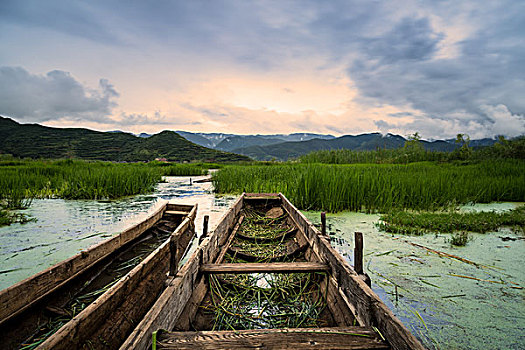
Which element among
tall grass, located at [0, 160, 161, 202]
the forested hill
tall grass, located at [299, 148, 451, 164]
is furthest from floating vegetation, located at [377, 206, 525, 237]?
the forested hill

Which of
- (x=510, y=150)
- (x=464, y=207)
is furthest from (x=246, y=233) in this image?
(x=510, y=150)

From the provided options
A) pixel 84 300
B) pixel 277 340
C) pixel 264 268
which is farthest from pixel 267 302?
pixel 84 300

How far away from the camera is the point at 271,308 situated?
1.75m

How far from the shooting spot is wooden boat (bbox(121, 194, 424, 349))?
1.07m

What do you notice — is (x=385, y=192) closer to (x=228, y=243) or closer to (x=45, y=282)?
(x=228, y=243)

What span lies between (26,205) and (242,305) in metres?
5.73

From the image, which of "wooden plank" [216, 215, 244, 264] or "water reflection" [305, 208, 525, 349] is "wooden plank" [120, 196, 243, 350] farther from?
"water reflection" [305, 208, 525, 349]

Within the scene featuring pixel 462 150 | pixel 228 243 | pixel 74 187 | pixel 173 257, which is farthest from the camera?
pixel 462 150

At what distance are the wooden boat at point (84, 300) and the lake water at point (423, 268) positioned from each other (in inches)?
27.7

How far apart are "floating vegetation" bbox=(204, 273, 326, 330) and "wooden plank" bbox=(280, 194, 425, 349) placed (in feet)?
0.86

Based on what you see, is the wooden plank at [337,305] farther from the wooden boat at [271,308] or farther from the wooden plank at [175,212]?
the wooden plank at [175,212]

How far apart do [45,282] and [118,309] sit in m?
0.64

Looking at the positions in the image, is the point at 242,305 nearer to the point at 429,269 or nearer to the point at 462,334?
the point at 462,334

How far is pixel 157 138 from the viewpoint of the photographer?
199 ft
